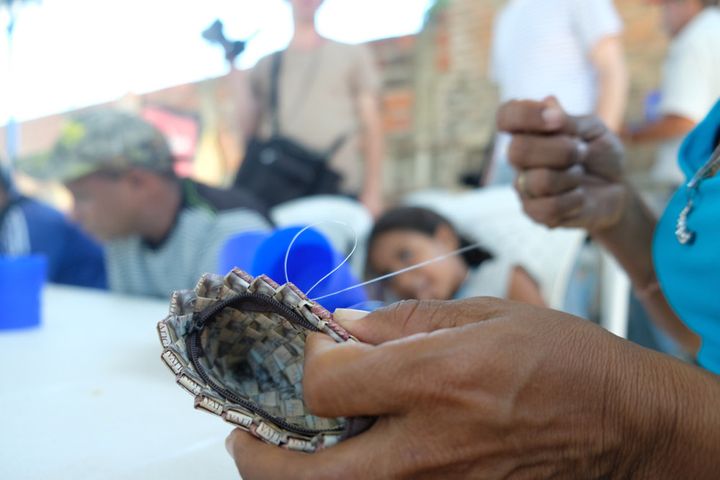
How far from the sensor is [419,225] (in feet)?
5.23

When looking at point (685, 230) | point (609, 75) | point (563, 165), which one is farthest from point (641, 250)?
point (609, 75)

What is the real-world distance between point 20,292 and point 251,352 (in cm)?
73

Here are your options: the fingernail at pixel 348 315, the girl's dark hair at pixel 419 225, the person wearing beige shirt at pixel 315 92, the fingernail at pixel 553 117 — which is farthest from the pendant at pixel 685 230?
the person wearing beige shirt at pixel 315 92

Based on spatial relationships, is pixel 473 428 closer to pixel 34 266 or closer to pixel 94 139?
pixel 34 266

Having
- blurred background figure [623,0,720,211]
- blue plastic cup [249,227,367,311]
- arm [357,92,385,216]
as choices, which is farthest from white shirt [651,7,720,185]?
blue plastic cup [249,227,367,311]

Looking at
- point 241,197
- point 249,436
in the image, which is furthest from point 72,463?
point 241,197

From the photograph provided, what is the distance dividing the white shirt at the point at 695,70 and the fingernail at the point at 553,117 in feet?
3.02

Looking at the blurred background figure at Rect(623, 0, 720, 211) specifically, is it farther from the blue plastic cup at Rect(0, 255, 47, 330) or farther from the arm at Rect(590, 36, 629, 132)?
the blue plastic cup at Rect(0, 255, 47, 330)

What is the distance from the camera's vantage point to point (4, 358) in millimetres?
→ 807

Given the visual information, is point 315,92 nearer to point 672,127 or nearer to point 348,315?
point 672,127

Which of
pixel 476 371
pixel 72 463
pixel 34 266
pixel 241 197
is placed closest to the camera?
pixel 476 371

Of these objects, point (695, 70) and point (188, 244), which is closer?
point (188, 244)

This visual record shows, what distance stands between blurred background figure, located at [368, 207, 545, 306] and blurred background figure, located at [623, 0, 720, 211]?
1.46ft

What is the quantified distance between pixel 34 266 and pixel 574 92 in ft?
4.78
